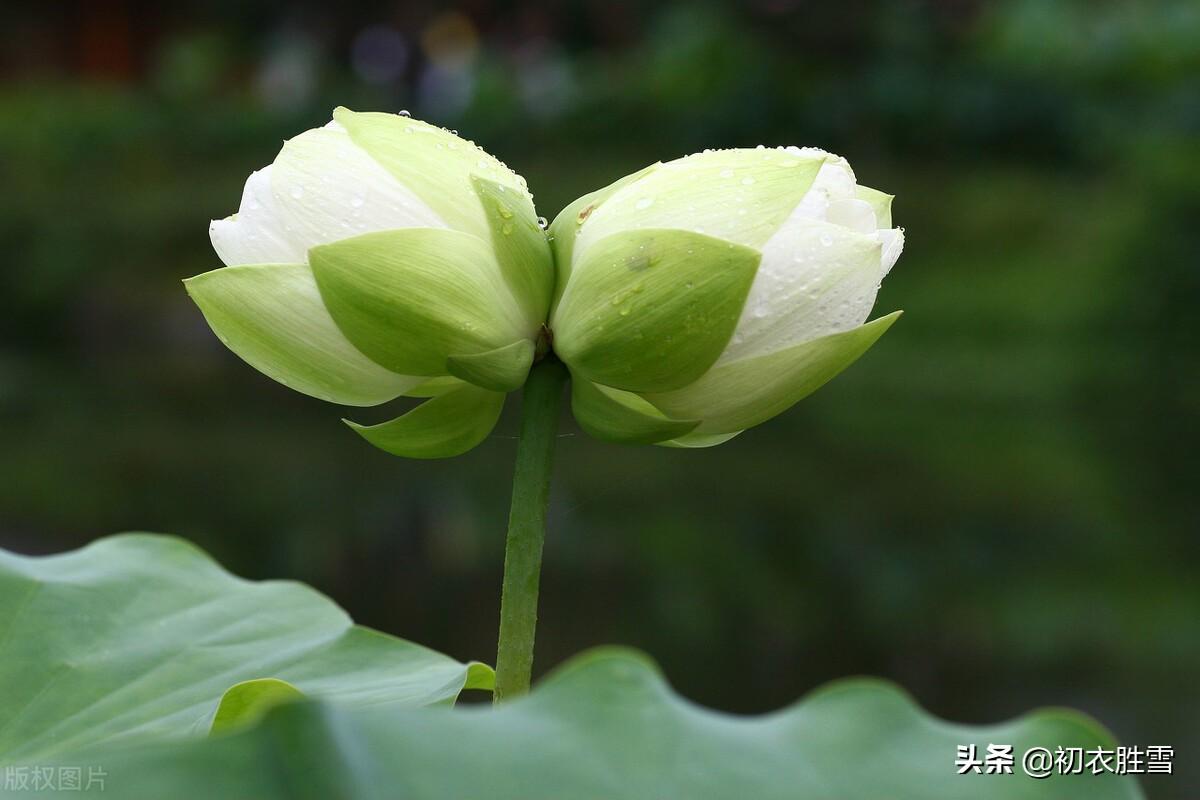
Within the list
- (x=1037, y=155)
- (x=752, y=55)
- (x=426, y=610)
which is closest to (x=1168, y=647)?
(x=426, y=610)

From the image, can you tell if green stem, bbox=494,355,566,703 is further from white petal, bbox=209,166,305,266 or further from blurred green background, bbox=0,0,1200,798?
blurred green background, bbox=0,0,1200,798

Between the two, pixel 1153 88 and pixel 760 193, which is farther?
pixel 1153 88

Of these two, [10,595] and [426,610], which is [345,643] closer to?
[10,595]

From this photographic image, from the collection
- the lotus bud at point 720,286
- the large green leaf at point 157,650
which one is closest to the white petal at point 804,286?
the lotus bud at point 720,286

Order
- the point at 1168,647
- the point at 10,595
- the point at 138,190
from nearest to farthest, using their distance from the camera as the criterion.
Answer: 1. the point at 10,595
2. the point at 1168,647
3. the point at 138,190

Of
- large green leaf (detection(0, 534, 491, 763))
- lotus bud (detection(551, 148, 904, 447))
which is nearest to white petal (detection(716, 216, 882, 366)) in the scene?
lotus bud (detection(551, 148, 904, 447))

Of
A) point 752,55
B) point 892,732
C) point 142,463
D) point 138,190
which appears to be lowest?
point 892,732
